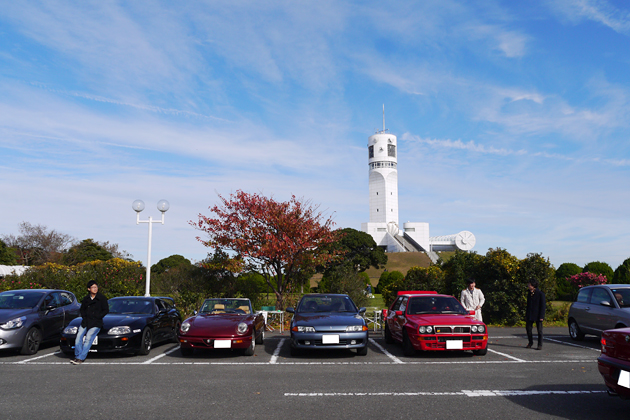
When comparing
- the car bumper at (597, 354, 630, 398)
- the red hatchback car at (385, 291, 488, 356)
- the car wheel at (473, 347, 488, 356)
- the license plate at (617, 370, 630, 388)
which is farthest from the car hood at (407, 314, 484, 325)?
the license plate at (617, 370, 630, 388)

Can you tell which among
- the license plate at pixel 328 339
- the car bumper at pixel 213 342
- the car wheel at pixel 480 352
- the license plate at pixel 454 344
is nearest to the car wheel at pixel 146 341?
the car bumper at pixel 213 342

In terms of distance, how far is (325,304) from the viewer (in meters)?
11.2

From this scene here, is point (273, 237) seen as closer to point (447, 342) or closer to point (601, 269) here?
point (447, 342)

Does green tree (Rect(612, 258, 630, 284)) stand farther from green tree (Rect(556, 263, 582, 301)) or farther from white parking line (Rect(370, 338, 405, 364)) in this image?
white parking line (Rect(370, 338, 405, 364))

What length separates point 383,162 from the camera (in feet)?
416

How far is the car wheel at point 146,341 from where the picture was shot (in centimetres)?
1028

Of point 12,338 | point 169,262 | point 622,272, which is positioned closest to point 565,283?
point 622,272

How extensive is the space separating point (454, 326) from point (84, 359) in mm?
7291

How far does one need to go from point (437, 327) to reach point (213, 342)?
4502 millimetres

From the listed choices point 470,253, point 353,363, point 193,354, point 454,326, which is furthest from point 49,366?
point 470,253

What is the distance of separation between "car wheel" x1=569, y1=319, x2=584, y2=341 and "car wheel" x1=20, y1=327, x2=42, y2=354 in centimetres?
1319

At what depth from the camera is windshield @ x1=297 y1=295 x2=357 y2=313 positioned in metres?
11.0

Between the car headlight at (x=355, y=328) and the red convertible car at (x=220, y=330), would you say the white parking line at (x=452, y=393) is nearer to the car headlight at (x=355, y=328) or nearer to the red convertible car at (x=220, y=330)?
the car headlight at (x=355, y=328)

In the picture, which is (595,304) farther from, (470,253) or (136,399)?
(136,399)
